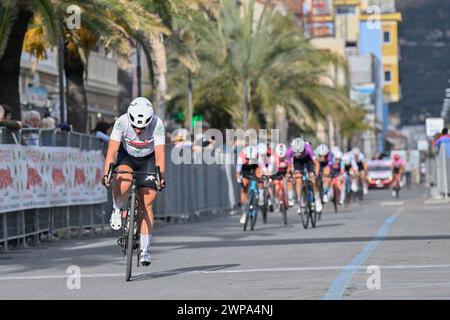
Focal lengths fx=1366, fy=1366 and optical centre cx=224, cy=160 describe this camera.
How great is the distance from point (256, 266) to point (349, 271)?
1588mm

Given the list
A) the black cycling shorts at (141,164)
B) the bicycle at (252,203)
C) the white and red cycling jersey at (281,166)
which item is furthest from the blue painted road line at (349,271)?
the white and red cycling jersey at (281,166)

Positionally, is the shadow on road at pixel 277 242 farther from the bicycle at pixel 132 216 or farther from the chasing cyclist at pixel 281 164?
the chasing cyclist at pixel 281 164

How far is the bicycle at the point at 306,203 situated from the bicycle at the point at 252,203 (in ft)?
2.57

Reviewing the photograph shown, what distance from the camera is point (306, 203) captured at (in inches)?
950

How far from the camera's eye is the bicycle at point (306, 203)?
2397cm

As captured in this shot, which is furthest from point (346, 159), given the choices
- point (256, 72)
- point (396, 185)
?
point (256, 72)

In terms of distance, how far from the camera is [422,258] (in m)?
14.9

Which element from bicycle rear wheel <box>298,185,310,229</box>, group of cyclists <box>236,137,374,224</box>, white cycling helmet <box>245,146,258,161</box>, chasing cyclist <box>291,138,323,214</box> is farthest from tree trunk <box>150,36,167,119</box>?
bicycle rear wheel <box>298,185,310,229</box>

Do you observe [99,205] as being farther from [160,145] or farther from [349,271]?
[349,271]

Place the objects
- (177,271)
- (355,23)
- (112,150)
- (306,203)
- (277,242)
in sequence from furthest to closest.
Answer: (355,23), (306,203), (277,242), (177,271), (112,150)

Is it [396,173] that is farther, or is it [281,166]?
[396,173]

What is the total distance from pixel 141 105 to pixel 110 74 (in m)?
44.7

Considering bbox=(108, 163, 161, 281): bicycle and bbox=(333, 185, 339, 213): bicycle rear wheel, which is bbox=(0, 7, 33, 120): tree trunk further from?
bbox=(108, 163, 161, 281): bicycle

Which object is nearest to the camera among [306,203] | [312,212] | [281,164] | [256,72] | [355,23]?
[306,203]
